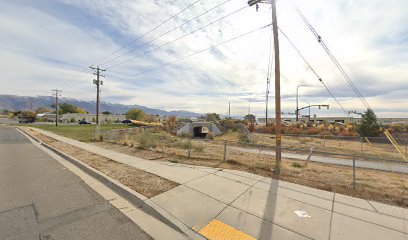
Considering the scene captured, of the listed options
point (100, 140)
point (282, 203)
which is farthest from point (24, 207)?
point (100, 140)

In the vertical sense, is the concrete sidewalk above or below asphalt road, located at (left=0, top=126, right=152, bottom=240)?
above

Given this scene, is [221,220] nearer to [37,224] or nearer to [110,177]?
[37,224]

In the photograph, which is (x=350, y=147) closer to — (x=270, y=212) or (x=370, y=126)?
(x=370, y=126)

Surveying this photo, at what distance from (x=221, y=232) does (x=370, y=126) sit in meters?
38.1

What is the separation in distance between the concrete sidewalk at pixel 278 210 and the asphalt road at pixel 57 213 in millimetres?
1096

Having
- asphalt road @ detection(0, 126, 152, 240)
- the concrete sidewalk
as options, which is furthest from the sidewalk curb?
asphalt road @ detection(0, 126, 152, 240)

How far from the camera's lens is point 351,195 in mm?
5766

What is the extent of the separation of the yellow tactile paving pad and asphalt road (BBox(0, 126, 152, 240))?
1125 mm

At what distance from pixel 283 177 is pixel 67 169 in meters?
8.76

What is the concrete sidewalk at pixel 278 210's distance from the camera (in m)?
3.92

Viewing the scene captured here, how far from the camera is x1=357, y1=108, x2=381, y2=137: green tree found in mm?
32331

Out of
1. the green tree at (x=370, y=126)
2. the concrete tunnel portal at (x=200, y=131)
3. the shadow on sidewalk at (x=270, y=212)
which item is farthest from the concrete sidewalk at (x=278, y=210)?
the concrete tunnel portal at (x=200, y=131)

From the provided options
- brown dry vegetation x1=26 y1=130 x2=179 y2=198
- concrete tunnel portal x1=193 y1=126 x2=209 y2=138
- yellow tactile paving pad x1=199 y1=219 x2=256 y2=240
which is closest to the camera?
yellow tactile paving pad x1=199 y1=219 x2=256 y2=240

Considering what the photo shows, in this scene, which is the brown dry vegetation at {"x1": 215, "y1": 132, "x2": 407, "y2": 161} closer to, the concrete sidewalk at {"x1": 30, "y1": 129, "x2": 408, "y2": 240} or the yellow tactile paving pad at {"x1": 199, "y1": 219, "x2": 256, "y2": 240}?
the concrete sidewalk at {"x1": 30, "y1": 129, "x2": 408, "y2": 240}
